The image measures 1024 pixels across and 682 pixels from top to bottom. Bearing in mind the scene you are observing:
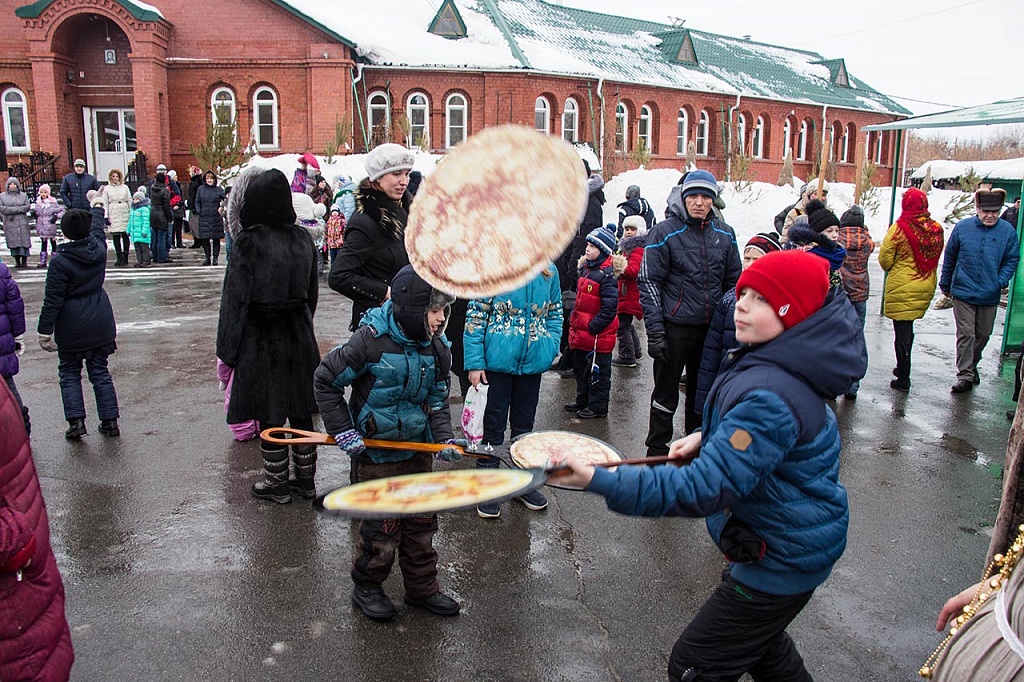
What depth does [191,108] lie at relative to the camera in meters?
28.9

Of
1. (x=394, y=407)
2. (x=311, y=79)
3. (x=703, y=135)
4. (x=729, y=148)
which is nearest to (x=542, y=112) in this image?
(x=311, y=79)

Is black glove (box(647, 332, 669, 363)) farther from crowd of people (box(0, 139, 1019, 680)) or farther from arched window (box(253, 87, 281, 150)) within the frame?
arched window (box(253, 87, 281, 150))

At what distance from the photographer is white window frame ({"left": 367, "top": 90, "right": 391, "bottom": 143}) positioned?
3061 centimetres

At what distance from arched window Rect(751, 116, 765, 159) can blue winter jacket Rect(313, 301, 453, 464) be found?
135ft

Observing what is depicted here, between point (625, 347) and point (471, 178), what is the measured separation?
6.87m

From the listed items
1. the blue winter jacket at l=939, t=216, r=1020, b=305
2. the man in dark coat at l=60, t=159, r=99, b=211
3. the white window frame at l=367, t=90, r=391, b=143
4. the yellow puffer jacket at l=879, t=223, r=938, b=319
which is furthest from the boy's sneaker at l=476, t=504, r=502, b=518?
the white window frame at l=367, t=90, r=391, b=143

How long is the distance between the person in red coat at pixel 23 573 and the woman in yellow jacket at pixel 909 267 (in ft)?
25.6

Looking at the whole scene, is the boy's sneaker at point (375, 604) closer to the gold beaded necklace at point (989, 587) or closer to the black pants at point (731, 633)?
the black pants at point (731, 633)

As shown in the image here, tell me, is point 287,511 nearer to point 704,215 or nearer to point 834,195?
point 704,215

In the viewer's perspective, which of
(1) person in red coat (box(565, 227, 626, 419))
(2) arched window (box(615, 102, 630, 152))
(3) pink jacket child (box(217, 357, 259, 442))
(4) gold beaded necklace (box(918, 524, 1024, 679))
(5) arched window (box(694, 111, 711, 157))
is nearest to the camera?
(4) gold beaded necklace (box(918, 524, 1024, 679))

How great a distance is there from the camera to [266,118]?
97.1ft

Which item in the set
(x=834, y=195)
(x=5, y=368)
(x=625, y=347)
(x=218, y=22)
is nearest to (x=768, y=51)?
(x=834, y=195)

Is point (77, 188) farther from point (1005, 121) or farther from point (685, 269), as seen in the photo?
point (1005, 121)

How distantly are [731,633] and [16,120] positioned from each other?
1302 inches
